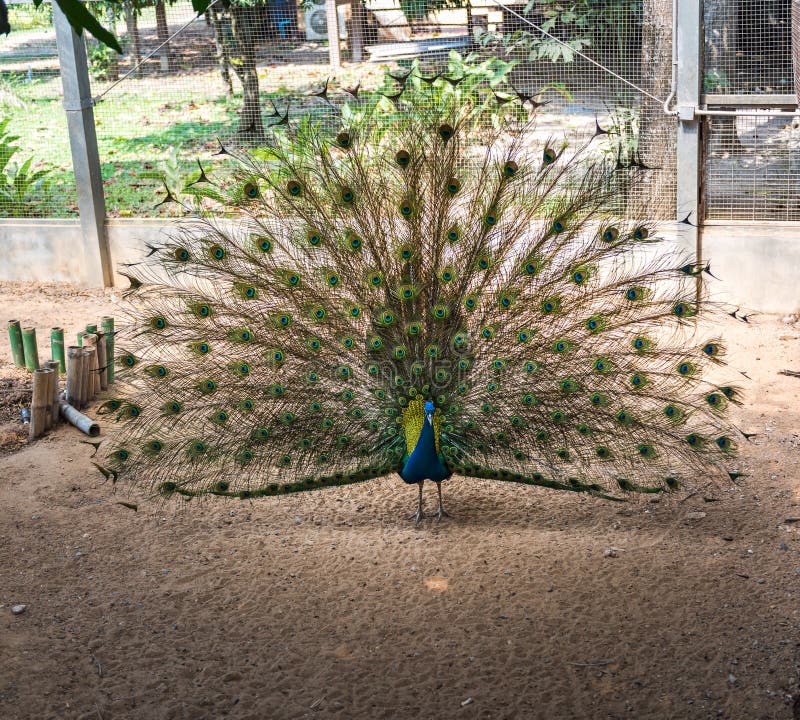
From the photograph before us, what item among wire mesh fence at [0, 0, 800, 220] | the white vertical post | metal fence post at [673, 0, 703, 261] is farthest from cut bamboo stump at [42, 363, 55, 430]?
metal fence post at [673, 0, 703, 261]

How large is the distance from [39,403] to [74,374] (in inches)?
16.7

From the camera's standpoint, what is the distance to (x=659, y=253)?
27.5ft

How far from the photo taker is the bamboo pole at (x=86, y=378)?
6.88 meters

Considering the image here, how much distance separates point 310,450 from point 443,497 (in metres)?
1.10

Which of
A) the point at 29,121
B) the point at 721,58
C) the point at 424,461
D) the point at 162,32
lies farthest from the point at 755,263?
the point at 29,121

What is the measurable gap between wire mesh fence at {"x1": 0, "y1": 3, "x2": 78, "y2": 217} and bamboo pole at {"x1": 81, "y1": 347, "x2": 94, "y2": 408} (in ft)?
12.1

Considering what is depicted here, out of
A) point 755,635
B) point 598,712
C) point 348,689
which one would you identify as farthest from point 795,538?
point 348,689

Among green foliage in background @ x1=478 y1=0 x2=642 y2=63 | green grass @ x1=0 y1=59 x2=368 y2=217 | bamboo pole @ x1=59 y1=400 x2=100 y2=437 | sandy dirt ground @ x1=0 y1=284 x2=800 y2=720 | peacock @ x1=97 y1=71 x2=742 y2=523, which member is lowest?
sandy dirt ground @ x1=0 y1=284 x2=800 y2=720

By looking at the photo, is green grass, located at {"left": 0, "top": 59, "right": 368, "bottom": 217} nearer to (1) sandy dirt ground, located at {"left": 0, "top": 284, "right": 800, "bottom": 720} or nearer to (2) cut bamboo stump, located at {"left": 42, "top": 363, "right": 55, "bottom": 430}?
(2) cut bamboo stump, located at {"left": 42, "top": 363, "right": 55, "bottom": 430}

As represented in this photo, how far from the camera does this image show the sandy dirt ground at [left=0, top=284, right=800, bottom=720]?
3.88 meters

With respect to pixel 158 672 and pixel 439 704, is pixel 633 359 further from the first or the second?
pixel 158 672

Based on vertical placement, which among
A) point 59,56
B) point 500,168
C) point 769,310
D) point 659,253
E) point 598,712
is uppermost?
point 59,56

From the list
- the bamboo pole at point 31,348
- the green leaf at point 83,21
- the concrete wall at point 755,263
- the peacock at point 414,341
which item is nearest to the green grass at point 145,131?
the concrete wall at point 755,263

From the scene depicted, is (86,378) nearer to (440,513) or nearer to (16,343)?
(16,343)
